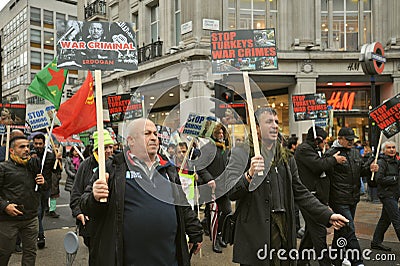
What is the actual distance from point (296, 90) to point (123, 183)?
1801cm

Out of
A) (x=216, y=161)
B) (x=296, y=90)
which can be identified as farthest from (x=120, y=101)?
(x=296, y=90)

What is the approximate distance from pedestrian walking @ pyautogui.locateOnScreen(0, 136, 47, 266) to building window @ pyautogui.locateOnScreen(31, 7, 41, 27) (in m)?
68.6

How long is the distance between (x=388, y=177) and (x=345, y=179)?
1308 mm

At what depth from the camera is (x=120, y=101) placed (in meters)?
10.5

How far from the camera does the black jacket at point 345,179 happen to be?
6.12 meters

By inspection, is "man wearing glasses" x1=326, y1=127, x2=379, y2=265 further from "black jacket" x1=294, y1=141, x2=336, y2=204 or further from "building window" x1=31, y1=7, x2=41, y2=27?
"building window" x1=31, y1=7, x2=41, y2=27

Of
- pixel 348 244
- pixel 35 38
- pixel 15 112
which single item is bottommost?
pixel 348 244

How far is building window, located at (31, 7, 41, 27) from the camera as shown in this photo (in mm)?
67625

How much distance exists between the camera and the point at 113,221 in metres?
3.22

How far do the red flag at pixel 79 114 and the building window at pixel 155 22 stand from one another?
16.8 meters

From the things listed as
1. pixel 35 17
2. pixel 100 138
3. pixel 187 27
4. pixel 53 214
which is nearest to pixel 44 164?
pixel 100 138

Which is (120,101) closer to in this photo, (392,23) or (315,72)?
(315,72)

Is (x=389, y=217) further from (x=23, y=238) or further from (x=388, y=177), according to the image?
(x=23, y=238)

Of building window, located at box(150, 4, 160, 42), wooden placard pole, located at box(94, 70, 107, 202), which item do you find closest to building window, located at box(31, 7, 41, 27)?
building window, located at box(150, 4, 160, 42)
